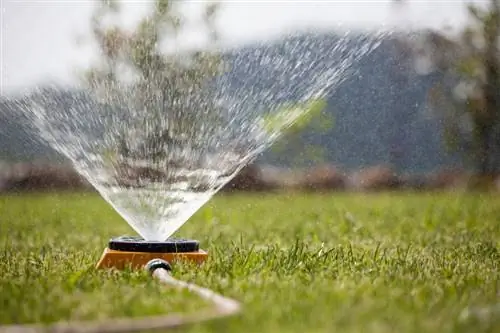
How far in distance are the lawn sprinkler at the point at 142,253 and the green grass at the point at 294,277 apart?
0.30 ft

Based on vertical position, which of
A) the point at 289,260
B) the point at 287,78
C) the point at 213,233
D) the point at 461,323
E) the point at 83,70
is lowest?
the point at 461,323

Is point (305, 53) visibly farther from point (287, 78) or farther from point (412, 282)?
point (412, 282)

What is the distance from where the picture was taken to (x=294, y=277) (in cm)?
325

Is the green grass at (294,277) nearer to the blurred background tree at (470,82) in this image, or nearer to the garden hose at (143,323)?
the garden hose at (143,323)

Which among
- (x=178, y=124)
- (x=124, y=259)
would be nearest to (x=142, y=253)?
(x=124, y=259)

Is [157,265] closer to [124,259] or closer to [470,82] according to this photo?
[124,259]

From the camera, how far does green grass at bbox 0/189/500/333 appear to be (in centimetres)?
243

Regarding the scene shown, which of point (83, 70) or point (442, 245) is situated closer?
point (442, 245)

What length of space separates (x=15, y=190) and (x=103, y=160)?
23.9ft

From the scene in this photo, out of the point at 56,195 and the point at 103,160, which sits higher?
the point at 56,195

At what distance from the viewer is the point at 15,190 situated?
11.3 metres

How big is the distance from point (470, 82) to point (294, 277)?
7944 millimetres

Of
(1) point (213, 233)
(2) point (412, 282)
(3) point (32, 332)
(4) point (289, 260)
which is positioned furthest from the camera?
(1) point (213, 233)

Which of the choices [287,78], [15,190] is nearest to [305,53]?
[287,78]
